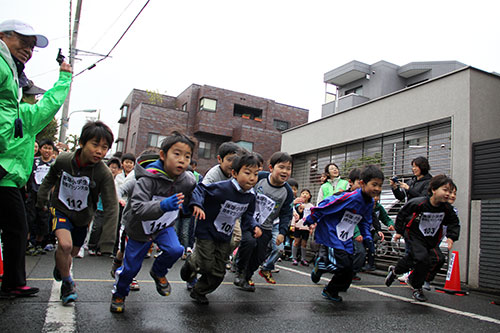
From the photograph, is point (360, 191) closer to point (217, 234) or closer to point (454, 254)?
point (217, 234)

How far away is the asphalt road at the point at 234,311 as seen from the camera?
316cm

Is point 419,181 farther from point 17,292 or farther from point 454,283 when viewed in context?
point 17,292

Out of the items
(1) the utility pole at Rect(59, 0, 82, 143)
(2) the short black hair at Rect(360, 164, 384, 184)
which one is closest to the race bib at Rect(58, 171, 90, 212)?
(2) the short black hair at Rect(360, 164, 384, 184)

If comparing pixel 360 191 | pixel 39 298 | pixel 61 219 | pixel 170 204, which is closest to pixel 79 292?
pixel 39 298

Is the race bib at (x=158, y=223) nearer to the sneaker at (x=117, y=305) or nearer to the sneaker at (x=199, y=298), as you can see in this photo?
the sneaker at (x=117, y=305)

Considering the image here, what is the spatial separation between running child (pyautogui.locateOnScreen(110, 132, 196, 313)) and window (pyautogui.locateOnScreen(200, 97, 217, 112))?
103 feet

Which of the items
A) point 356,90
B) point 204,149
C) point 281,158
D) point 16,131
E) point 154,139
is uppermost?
point 356,90

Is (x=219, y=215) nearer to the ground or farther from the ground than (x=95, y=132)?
nearer to the ground

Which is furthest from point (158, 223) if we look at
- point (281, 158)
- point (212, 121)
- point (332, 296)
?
point (212, 121)

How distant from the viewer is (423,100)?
425 inches

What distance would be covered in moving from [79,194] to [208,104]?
31.8 meters

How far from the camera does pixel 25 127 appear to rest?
3.47m

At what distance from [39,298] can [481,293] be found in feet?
23.5

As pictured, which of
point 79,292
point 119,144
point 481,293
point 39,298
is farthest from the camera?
point 119,144
